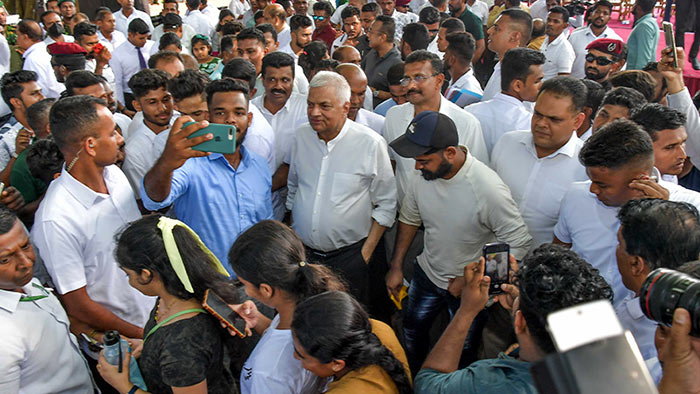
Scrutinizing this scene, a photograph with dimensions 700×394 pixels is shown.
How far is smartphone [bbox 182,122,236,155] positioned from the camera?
2.07 m

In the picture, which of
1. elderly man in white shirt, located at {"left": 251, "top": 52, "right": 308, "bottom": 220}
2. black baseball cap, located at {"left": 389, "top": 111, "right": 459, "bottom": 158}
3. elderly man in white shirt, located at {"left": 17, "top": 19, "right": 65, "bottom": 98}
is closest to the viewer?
black baseball cap, located at {"left": 389, "top": 111, "right": 459, "bottom": 158}

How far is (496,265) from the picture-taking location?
6.74ft

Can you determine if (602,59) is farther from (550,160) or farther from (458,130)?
(550,160)

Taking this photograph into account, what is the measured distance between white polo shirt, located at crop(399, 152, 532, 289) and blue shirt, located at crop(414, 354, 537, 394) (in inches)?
40.9

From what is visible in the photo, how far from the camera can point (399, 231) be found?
3008 mm

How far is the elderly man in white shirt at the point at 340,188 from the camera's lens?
2.98m

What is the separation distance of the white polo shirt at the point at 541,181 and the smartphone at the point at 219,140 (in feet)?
5.26

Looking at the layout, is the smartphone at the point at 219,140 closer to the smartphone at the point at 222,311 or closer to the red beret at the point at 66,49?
the smartphone at the point at 222,311

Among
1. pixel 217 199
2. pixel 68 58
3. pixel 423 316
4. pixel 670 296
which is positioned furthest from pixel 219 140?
pixel 68 58

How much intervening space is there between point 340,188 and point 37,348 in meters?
1.68

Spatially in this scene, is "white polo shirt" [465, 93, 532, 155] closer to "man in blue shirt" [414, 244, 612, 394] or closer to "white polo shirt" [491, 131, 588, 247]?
"white polo shirt" [491, 131, 588, 247]

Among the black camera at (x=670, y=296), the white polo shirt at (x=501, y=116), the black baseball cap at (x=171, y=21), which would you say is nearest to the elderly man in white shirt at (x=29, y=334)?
the black camera at (x=670, y=296)

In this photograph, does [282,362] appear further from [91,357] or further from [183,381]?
[91,357]

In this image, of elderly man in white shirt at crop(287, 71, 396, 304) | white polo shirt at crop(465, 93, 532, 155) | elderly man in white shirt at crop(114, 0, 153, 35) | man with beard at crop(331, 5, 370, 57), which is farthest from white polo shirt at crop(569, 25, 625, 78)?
elderly man in white shirt at crop(114, 0, 153, 35)
